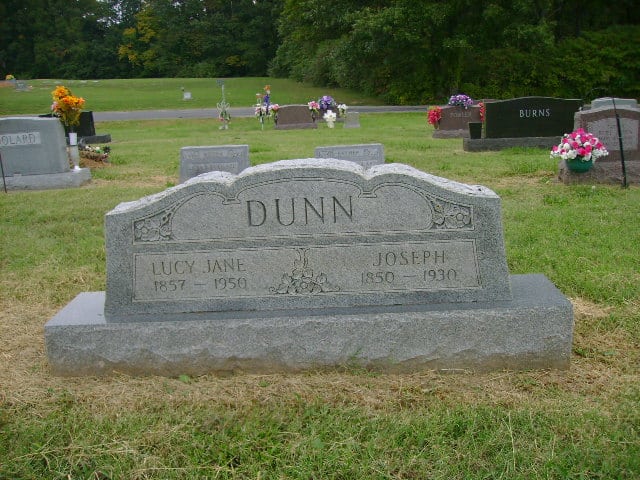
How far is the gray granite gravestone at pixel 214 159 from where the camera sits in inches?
363

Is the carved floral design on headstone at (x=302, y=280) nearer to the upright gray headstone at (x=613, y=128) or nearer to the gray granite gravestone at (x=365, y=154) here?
the gray granite gravestone at (x=365, y=154)

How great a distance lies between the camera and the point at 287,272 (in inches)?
147

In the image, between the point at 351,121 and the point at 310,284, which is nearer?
the point at 310,284

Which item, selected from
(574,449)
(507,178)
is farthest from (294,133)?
(574,449)

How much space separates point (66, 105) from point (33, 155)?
1947 millimetres

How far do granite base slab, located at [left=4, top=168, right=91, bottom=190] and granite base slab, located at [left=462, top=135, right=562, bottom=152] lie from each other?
8.20 m

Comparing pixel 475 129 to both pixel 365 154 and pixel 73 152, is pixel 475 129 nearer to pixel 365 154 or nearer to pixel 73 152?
pixel 365 154

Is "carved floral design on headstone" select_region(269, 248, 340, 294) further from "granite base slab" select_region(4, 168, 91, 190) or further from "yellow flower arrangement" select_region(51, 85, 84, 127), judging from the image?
"yellow flower arrangement" select_region(51, 85, 84, 127)

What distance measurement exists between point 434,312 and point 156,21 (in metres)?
67.8

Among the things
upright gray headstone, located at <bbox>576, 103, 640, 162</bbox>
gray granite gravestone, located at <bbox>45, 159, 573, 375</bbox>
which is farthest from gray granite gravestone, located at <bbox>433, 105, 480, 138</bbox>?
gray granite gravestone, located at <bbox>45, 159, 573, 375</bbox>

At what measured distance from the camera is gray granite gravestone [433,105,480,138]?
1795 cm

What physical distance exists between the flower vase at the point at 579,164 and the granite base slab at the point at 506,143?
4.79 metres

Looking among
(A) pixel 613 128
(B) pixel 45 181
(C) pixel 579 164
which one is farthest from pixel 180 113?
(C) pixel 579 164

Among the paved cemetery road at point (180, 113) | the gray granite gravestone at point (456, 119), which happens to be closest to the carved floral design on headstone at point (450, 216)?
the gray granite gravestone at point (456, 119)
